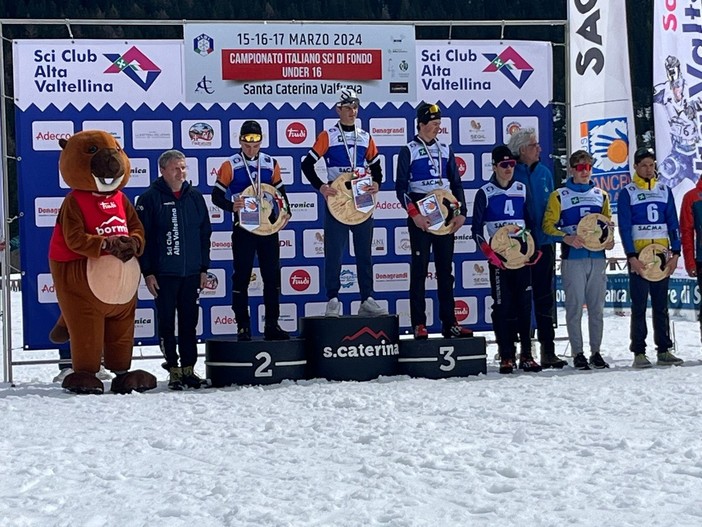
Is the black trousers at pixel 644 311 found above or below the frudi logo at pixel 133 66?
below

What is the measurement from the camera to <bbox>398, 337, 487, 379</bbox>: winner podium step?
24.1ft

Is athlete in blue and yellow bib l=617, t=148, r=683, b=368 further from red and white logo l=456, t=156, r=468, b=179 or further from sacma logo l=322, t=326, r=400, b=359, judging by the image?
sacma logo l=322, t=326, r=400, b=359

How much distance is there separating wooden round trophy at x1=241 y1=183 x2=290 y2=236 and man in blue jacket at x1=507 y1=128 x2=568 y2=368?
185cm

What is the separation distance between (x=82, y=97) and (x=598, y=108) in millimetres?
7487

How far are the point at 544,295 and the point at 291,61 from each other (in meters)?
2.64

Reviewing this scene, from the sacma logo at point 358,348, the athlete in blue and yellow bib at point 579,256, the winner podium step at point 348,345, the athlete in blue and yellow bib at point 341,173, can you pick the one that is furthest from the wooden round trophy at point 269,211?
the athlete in blue and yellow bib at point 579,256

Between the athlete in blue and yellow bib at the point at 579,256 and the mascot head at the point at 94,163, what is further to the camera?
the athlete in blue and yellow bib at the point at 579,256

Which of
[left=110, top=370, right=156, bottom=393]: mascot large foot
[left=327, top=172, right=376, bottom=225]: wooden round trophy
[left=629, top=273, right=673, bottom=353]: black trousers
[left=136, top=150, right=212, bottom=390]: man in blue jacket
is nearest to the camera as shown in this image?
[left=110, top=370, right=156, bottom=393]: mascot large foot

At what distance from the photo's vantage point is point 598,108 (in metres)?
13.4

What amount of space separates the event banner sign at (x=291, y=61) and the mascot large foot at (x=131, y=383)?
229cm

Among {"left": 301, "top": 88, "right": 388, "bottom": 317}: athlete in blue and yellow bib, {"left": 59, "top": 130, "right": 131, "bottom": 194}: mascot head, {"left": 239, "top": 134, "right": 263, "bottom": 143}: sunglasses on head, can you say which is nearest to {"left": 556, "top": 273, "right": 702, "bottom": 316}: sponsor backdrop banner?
{"left": 301, "top": 88, "right": 388, "bottom": 317}: athlete in blue and yellow bib

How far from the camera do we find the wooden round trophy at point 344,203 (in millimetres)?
7449

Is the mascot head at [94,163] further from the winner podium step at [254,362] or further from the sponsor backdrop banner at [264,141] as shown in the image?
the winner podium step at [254,362]

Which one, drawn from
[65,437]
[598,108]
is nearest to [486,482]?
[65,437]
